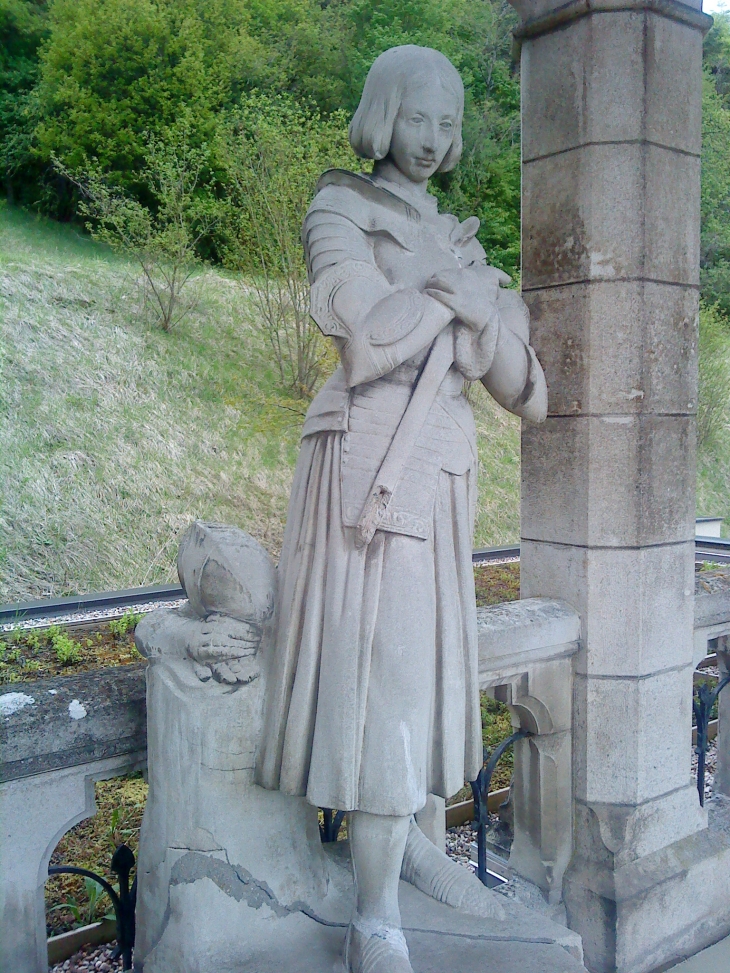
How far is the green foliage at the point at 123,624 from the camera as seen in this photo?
6121mm

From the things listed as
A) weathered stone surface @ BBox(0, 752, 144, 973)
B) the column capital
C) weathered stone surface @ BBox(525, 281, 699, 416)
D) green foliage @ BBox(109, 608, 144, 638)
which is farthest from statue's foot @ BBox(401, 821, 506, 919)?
green foliage @ BBox(109, 608, 144, 638)

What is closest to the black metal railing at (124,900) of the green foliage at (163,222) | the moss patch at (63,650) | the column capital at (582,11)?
the column capital at (582,11)

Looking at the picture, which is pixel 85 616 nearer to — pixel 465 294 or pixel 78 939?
pixel 78 939

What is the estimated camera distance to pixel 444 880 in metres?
1.79

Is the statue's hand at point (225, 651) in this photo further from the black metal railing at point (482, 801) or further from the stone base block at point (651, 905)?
the stone base block at point (651, 905)

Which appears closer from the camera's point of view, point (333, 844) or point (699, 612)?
point (333, 844)

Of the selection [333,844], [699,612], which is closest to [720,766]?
[699,612]

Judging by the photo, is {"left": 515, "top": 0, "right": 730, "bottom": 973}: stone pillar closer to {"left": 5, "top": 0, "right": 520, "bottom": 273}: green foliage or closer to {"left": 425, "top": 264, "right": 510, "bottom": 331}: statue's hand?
{"left": 425, "top": 264, "right": 510, "bottom": 331}: statue's hand

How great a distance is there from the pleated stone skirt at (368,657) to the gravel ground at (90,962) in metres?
1.36

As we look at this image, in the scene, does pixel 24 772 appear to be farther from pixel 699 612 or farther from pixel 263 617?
pixel 699 612

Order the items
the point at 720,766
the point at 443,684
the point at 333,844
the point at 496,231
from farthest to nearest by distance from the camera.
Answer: the point at 496,231, the point at 720,766, the point at 333,844, the point at 443,684

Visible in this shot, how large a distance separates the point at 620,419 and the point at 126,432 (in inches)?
366

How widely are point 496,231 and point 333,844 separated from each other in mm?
12907

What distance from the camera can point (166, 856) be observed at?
1574 mm
